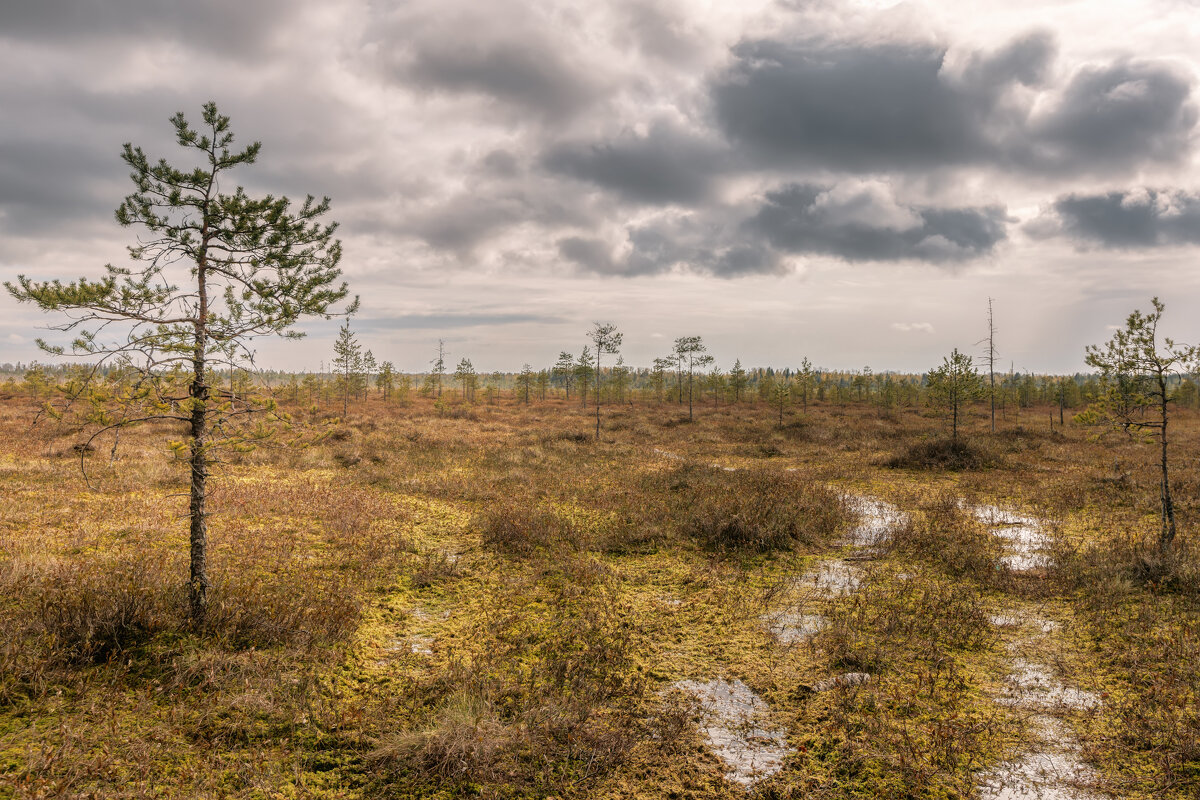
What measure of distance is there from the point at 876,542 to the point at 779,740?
25.7 ft

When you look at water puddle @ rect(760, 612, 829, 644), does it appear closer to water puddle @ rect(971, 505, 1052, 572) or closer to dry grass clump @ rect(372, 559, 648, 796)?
dry grass clump @ rect(372, 559, 648, 796)

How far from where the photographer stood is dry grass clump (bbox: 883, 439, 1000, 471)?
850 inches

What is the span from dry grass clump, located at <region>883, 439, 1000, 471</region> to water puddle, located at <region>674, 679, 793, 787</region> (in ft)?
65.4

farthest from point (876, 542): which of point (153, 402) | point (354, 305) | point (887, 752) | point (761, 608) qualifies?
point (153, 402)

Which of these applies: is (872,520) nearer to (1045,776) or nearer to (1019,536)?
(1019,536)

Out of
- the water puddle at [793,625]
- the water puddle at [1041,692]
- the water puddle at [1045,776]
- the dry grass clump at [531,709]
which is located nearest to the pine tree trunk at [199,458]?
the dry grass clump at [531,709]

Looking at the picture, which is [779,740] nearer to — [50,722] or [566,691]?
[566,691]

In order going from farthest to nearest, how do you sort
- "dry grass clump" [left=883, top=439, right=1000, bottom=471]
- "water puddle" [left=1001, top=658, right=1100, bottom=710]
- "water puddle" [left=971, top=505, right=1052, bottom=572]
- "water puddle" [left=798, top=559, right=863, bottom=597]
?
"dry grass clump" [left=883, top=439, right=1000, bottom=471] < "water puddle" [left=971, top=505, right=1052, bottom=572] < "water puddle" [left=798, top=559, right=863, bottom=597] < "water puddle" [left=1001, top=658, right=1100, bottom=710]

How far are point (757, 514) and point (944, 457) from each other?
15553mm

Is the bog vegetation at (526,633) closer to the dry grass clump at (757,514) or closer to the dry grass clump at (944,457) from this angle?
the dry grass clump at (757,514)

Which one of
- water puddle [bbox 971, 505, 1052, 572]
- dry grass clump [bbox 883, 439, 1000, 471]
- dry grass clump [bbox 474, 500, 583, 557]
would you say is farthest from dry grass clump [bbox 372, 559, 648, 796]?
dry grass clump [bbox 883, 439, 1000, 471]

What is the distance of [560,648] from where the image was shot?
6359mm

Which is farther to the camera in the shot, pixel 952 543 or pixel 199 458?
pixel 952 543

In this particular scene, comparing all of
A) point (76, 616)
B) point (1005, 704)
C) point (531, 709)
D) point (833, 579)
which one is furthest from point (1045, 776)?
point (76, 616)
